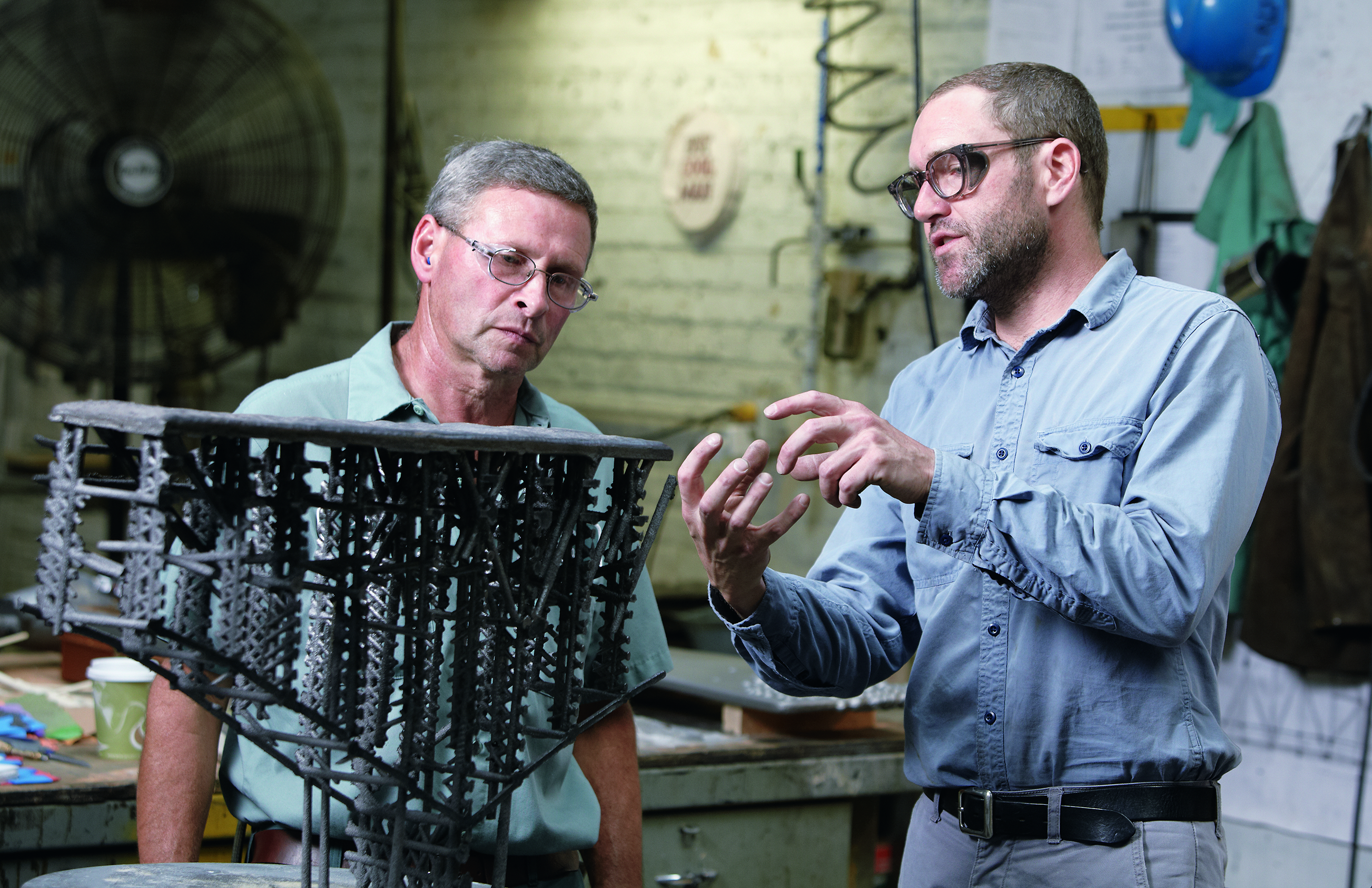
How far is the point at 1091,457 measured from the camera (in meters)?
1.46

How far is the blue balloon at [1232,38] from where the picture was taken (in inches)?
143

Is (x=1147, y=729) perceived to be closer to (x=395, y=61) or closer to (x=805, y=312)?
(x=805, y=312)

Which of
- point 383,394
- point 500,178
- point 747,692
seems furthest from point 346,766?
point 747,692

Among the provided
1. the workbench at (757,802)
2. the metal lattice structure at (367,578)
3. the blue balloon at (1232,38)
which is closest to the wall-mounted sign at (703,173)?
the blue balloon at (1232,38)

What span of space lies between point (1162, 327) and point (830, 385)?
2856 mm

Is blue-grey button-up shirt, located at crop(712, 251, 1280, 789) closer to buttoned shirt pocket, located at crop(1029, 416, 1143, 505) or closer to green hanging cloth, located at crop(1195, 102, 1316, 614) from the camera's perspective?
buttoned shirt pocket, located at crop(1029, 416, 1143, 505)

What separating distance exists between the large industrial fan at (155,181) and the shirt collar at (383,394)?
2.12 m

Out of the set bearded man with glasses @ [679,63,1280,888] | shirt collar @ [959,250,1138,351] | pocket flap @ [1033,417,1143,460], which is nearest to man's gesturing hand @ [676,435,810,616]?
bearded man with glasses @ [679,63,1280,888]

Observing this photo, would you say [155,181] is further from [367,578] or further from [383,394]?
[367,578]

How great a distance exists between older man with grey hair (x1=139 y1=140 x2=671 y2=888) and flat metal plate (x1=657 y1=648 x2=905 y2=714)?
79 cm

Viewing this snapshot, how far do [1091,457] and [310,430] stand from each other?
91 cm

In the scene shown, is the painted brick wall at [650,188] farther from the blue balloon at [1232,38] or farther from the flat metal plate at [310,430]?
the flat metal plate at [310,430]

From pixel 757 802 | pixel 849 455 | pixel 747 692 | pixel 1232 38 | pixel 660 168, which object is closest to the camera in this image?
pixel 849 455

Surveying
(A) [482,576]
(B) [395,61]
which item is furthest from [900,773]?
(B) [395,61]
